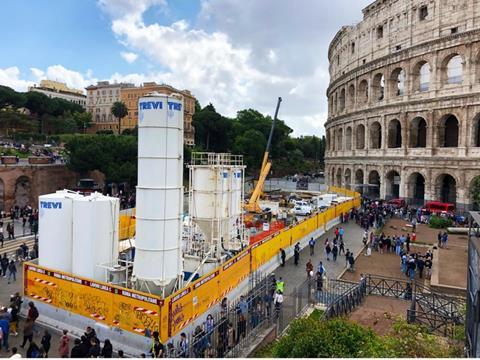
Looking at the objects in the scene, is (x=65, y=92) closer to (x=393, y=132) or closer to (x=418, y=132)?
(x=393, y=132)

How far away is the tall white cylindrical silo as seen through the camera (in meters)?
15.0

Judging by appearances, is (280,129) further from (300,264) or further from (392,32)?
(300,264)

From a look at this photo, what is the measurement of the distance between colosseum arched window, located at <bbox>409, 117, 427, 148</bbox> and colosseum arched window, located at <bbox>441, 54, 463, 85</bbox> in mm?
4969

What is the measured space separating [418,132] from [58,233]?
139 ft

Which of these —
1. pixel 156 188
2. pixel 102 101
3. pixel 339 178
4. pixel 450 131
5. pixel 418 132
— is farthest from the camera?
pixel 102 101

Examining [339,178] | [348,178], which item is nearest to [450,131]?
[348,178]

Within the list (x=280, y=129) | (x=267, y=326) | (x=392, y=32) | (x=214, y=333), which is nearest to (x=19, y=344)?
(x=214, y=333)

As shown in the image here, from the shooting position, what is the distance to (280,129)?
320 ft

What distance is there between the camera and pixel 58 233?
1653cm

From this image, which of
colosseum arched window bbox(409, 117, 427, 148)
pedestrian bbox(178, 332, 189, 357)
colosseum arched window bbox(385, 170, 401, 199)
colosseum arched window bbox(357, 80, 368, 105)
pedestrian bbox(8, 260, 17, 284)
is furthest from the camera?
colosseum arched window bbox(357, 80, 368, 105)

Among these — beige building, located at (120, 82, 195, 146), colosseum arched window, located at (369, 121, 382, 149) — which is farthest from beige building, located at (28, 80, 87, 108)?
colosseum arched window, located at (369, 121, 382, 149)

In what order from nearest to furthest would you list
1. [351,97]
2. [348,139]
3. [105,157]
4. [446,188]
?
[446,188] → [105,157] → [351,97] → [348,139]

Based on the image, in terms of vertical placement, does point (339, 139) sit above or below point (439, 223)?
above

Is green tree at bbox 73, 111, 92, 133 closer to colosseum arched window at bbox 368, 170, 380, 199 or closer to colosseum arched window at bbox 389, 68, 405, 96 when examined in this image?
colosseum arched window at bbox 368, 170, 380, 199
